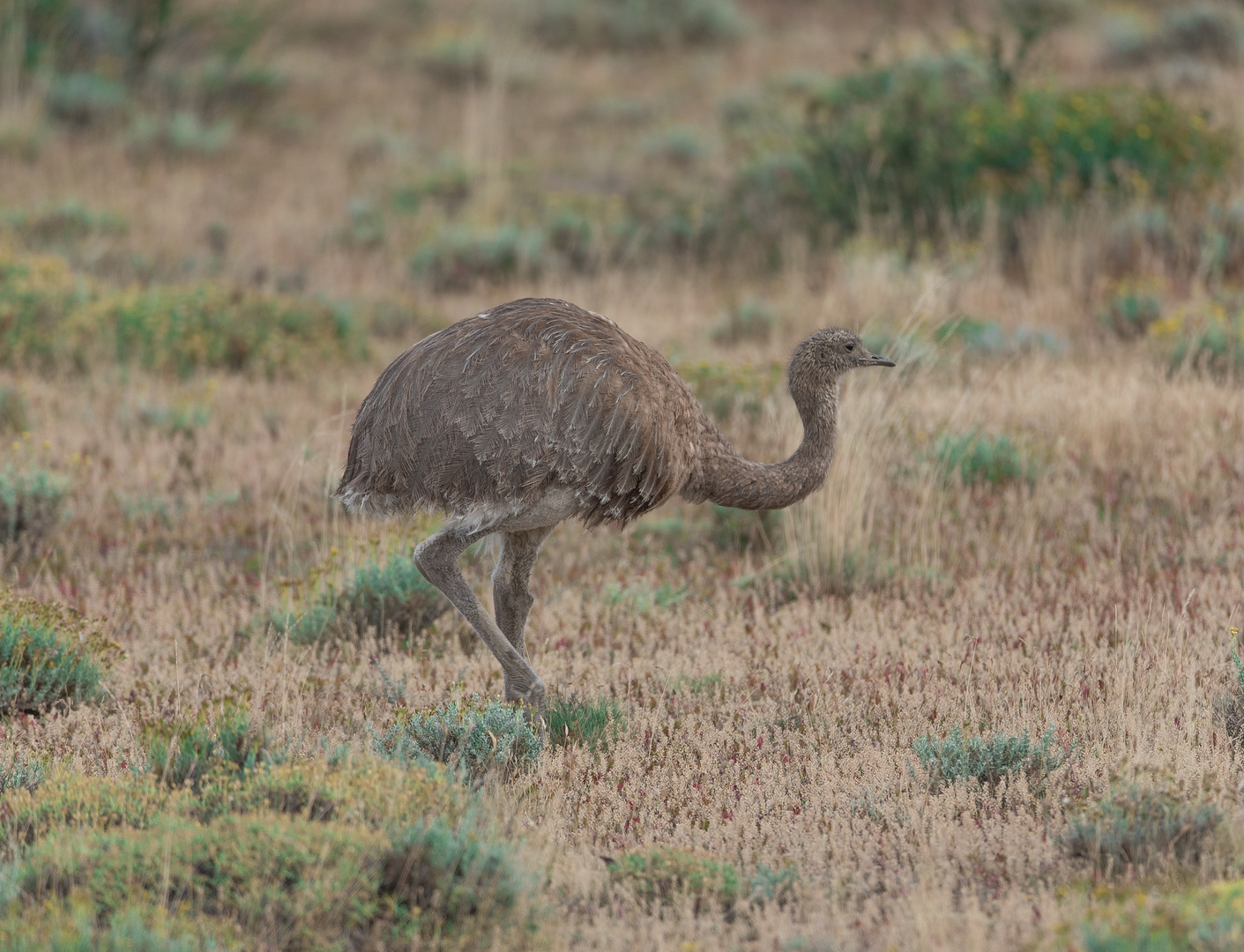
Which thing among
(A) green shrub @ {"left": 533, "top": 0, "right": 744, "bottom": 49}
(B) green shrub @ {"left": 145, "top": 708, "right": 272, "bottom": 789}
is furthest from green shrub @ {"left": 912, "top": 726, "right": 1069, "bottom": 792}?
(A) green shrub @ {"left": 533, "top": 0, "right": 744, "bottom": 49}

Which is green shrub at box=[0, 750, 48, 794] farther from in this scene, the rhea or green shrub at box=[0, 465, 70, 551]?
green shrub at box=[0, 465, 70, 551]

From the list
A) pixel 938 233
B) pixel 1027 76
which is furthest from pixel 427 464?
pixel 1027 76

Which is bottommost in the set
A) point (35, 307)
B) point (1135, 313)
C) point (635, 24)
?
point (35, 307)

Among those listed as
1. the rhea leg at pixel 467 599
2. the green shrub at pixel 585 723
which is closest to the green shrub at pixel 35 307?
the rhea leg at pixel 467 599

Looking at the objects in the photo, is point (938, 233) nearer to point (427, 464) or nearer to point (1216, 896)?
point (427, 464)

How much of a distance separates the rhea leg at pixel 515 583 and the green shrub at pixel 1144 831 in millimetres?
2553

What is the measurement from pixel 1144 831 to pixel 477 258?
35.0ft

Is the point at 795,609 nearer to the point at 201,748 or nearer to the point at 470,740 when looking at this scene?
the point at 470,740

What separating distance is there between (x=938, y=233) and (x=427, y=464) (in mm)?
9151

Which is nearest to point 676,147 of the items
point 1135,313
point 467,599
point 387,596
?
point 1135,313

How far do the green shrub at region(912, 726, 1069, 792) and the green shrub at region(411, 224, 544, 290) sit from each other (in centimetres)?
947

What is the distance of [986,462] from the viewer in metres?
8.93

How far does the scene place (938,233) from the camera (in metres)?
13.8

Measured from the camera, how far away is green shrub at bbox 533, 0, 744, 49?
2422 cm
